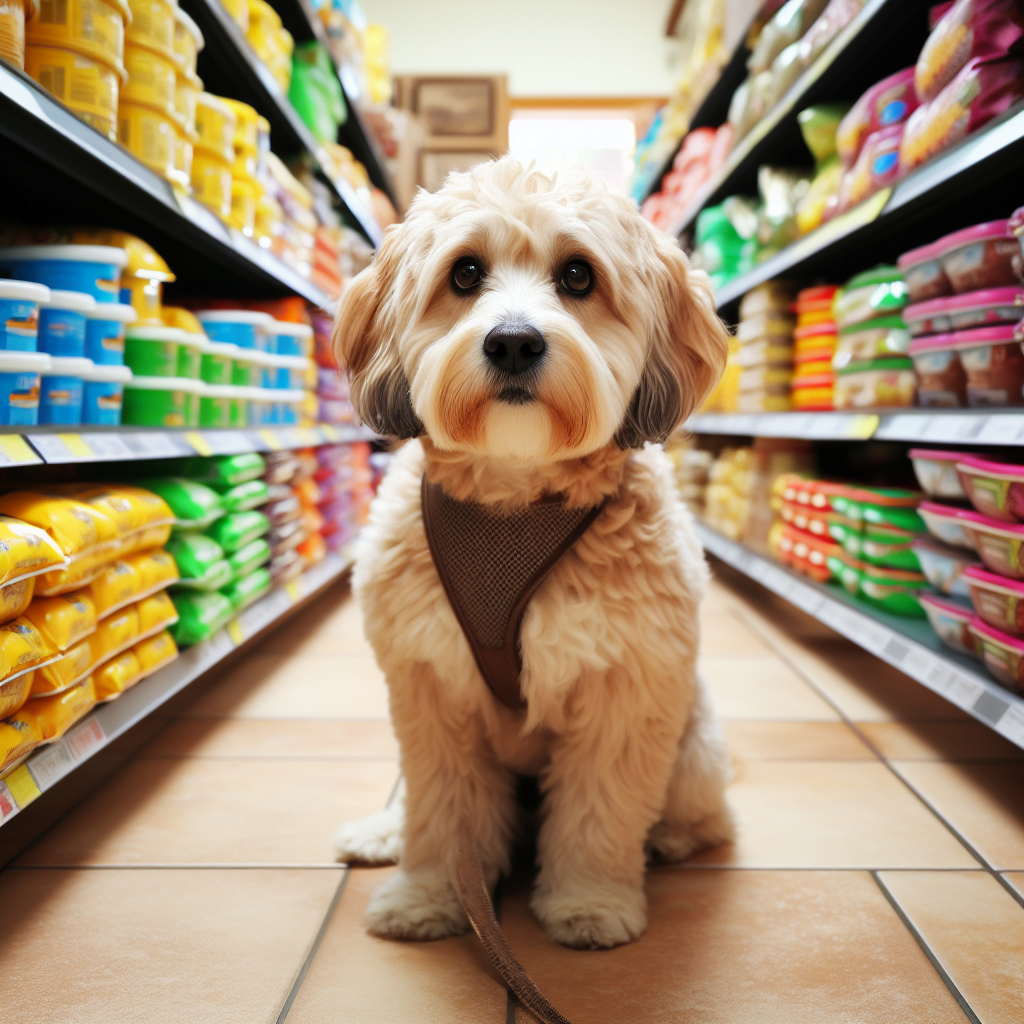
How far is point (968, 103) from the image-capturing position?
68.3 inches

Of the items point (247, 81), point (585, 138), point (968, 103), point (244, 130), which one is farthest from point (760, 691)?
point (585, 138)

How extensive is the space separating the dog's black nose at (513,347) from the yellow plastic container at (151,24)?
129 cm

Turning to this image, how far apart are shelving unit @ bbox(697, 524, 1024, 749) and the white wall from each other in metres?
6.31

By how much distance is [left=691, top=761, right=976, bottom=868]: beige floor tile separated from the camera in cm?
149

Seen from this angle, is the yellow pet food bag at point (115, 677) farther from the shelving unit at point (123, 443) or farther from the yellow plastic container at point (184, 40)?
the yellow plastic container at point (184, 40)

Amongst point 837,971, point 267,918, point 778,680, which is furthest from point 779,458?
point 267,918

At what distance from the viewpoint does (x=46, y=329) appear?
1.51 metres

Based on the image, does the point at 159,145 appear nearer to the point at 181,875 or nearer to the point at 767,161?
the point at 181,875

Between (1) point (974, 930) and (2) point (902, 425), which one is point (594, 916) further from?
(2) point (902, 425)

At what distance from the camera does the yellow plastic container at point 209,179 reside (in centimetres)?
214

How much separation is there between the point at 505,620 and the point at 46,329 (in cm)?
109

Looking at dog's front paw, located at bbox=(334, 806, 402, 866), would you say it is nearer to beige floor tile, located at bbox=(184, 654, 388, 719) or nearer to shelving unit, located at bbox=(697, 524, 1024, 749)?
beige floor tile, located at bbox=(184, 654, 388, 719)

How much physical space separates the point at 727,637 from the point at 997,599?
1598 millimetres

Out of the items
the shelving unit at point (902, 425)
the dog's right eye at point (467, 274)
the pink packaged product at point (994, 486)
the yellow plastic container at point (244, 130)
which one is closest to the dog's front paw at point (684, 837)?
the pink packaged product at point (994, 486)
